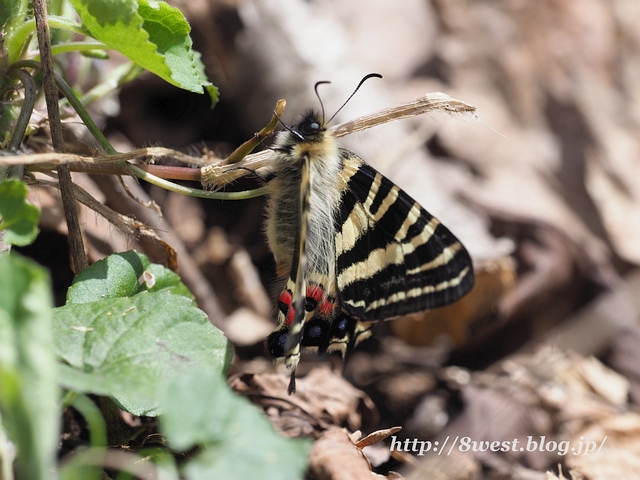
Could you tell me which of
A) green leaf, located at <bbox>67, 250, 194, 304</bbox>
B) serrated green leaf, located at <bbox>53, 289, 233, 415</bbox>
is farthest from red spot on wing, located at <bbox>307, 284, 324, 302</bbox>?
serrated green leaf, located at <bbox>53, 289, 233, 415</bbox>

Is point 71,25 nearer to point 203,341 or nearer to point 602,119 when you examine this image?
point 203,341

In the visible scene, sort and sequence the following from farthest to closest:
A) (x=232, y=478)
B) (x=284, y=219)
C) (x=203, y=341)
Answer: (x=284, y=219) < (x=203, y=341) < (x=232, y=478)

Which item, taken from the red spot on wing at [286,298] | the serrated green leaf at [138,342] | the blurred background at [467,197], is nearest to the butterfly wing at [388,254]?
the red spot on wing at [286,298]

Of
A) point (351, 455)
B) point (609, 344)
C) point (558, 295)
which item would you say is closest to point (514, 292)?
point (558, 295)

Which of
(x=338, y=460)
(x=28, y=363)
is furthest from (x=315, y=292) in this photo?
(x=28, y=363)

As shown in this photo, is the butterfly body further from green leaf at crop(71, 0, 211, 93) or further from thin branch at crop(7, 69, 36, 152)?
thin branch at crop(7, 69, 36, 152)

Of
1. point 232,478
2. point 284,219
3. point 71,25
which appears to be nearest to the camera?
point 232,478

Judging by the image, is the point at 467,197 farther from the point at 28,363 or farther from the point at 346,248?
the point at 28,363
